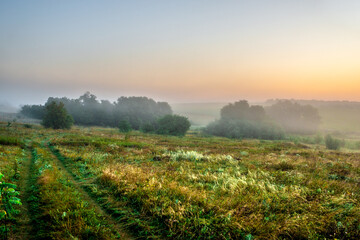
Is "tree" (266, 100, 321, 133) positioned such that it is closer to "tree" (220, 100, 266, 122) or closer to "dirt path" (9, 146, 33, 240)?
"tree" (220, 100, 266, 122)

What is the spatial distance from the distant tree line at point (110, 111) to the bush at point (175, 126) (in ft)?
84.3

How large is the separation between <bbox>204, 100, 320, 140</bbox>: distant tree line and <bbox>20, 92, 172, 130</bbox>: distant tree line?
46.0 m

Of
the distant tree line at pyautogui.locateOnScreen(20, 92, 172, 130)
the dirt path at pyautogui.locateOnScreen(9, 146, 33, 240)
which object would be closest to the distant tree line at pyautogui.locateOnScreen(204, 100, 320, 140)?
the distant tree line at pyautogui.locateOnScreen(20, 92, 172, 130)

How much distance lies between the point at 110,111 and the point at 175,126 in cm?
6894

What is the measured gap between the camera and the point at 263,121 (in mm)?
108000

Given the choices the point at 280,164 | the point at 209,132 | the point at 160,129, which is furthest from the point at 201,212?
the point at 209,132

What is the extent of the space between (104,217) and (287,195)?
7384 mm

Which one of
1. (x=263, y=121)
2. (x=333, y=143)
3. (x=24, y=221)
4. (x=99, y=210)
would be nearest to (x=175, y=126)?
(x=263, y=121)

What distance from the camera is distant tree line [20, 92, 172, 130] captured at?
12506 centimetres

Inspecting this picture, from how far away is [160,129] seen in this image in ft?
289

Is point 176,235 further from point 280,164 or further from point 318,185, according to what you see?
point 280,164

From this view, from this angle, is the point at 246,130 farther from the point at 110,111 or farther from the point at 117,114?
the point at 110,111

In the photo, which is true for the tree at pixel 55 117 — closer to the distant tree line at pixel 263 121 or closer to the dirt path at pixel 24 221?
the distant tree line at pixel 263 121

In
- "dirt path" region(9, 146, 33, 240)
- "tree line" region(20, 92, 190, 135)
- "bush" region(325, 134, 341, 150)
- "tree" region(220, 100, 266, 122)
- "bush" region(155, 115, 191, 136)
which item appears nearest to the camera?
"dirt path" region(9, 146, 33, 240)
